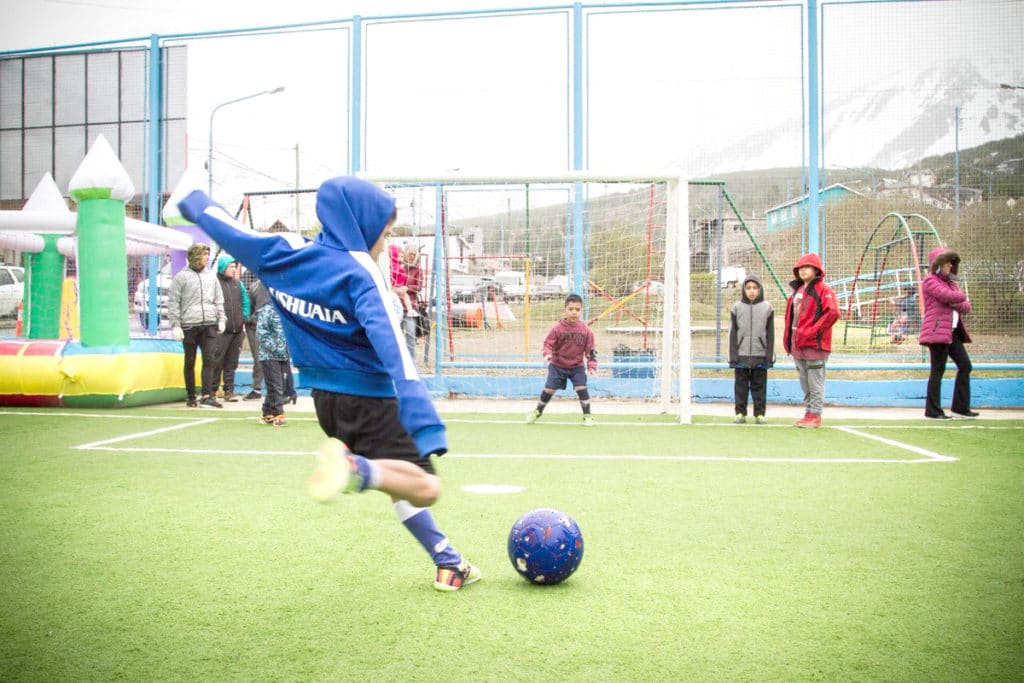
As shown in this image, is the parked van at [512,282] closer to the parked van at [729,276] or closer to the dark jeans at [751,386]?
the parked van at [729,276]

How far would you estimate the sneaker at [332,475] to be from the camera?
2.71 meters

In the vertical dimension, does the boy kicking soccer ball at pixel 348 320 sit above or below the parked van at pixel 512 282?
below

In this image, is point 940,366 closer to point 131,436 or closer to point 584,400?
point 584,400

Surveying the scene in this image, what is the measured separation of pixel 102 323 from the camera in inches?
415

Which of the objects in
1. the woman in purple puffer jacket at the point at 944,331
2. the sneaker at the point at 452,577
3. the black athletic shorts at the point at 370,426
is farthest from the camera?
the woman in purple puffer jacket at the point at 944,331

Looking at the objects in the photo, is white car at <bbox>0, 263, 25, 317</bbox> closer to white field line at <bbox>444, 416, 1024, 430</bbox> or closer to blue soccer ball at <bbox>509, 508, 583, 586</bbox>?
white field line at <bbox>444, 416, 1024, 430</bbox>

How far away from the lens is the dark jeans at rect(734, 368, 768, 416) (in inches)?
383

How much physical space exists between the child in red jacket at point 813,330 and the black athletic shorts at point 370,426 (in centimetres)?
690

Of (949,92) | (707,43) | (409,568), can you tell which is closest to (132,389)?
(409,568)

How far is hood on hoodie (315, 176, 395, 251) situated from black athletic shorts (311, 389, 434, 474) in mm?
631

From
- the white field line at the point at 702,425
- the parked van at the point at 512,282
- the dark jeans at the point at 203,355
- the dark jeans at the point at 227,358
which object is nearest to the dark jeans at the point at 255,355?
the dark jeans at the point at 227,358

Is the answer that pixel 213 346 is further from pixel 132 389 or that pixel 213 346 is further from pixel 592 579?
pixel 592 579

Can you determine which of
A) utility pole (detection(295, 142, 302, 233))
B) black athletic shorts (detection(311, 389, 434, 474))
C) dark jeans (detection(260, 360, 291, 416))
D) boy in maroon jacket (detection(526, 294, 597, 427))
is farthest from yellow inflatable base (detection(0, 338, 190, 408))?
black athletic shorts (detection(311, 389, 434, 474))

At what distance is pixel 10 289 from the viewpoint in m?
19.2
